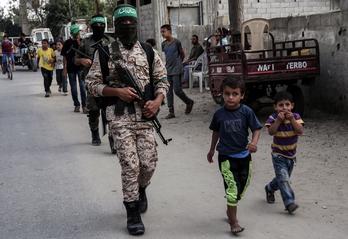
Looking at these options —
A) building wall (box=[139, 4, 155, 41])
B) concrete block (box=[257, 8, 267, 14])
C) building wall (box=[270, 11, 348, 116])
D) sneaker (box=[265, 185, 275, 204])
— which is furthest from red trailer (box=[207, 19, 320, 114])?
building wall (box=[139, 4, 155, 41])

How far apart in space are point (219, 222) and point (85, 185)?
1.94 metres

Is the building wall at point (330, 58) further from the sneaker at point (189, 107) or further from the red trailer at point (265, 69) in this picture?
the sneaker at point (189, 107)

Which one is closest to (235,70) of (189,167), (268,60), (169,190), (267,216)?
(268,60)

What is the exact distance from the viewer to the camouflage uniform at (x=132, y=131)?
174 inches

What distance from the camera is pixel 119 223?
475 centimetres

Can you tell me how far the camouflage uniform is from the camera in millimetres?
4418

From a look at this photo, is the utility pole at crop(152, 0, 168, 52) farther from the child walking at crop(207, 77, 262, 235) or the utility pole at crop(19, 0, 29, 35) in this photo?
the utility pole at crop(19, 0, 29, 35)

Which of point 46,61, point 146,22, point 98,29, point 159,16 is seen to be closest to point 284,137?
point 98,29

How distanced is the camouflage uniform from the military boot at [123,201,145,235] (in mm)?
50

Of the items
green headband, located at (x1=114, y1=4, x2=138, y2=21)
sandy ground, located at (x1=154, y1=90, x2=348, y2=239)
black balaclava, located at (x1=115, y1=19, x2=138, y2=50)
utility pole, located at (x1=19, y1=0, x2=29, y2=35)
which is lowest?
sandy ground, located at (x1=154, y1=90, x2=348, y2=239)

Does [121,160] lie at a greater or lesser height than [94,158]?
greater

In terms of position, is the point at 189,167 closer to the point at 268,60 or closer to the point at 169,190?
the point at 169,190

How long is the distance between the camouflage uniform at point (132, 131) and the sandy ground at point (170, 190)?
0.48m

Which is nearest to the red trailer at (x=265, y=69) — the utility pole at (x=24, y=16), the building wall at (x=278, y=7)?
the building wall at (x=278, y=7)
